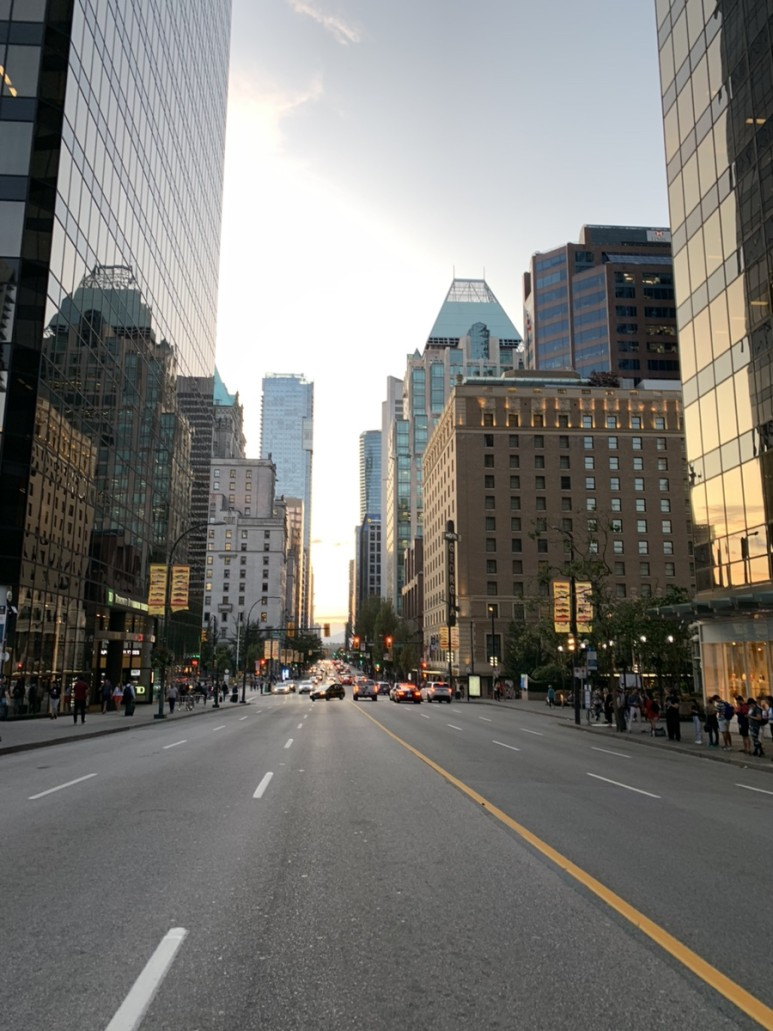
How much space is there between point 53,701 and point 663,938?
32.3m

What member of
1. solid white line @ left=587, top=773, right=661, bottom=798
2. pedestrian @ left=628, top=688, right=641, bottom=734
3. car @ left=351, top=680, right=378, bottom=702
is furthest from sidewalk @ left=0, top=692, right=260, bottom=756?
car @ left=351, top=680, right=378, bottom=702

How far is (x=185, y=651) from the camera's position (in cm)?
6419

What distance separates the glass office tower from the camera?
27.1 metres

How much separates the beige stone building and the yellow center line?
76985 millimetres

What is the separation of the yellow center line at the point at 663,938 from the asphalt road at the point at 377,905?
1.0 inches

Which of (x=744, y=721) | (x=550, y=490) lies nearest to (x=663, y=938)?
(x=744, y=721)

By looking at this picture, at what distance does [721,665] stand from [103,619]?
1291 inches

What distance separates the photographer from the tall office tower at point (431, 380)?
16488 centimetres

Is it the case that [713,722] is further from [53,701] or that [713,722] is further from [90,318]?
[90,318]

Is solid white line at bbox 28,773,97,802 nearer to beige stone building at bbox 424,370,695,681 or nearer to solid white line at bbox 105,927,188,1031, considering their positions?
solid white line at bbox 105,927,188,1031

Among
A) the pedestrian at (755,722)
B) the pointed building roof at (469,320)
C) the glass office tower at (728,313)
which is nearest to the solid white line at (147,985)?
the pedestrian at (755,722)

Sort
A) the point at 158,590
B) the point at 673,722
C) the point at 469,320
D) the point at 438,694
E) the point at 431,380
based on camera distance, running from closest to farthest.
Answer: the point at 673,722, the point at 158,590, the point at 438,694, the point at 431,380, the point at 469,320

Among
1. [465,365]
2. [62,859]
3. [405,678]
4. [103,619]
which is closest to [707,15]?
[62,859]

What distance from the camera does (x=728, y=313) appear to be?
29.9m
